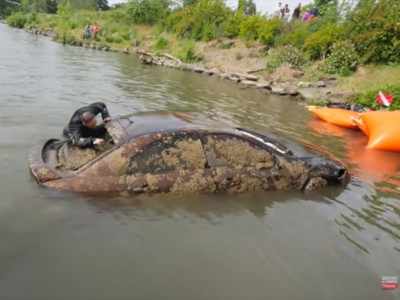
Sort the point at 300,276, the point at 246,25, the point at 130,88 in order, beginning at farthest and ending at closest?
the point at 246,25, the point at 130,88, the point at 300,276

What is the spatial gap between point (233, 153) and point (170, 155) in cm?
100

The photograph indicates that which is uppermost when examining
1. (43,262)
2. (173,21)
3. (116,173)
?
(173,21)

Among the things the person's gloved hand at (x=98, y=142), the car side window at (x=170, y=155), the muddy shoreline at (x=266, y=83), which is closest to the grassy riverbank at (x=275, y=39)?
the muddy shoreline at (x=266, y=83)

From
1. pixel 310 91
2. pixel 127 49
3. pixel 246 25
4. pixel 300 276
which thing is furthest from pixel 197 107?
pixel 127 49

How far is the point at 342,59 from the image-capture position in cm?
1959

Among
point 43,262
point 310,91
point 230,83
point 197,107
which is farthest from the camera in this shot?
point 230,83

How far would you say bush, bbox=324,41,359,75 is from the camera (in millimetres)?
19266

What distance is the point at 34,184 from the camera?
18.9ft

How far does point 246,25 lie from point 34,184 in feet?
78.8

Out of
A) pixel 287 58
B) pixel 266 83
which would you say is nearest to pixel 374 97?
pixel 266 83

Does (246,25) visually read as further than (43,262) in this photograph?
Yes

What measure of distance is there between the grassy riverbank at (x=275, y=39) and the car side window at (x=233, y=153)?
10.5 metres

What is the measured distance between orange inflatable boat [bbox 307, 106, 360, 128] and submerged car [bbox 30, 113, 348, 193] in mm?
6509

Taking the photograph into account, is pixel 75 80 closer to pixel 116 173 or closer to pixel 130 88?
pixel 130 88
